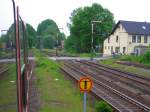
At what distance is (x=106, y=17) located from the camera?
92438 millimetres

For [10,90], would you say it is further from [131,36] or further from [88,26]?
Answer: [88,26]

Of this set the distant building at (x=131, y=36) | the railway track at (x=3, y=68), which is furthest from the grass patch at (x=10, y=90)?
the distant building at (x=131, y=36)

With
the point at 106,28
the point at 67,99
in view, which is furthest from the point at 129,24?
the point at 67,99

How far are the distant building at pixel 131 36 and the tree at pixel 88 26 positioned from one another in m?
9.66

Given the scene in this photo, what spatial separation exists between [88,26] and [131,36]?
16.7m

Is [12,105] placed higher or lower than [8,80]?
lower

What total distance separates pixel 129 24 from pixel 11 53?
230 ft

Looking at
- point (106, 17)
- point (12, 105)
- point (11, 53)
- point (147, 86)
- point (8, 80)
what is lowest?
point (147, 86)

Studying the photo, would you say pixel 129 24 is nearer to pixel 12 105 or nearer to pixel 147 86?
pixel 147 86

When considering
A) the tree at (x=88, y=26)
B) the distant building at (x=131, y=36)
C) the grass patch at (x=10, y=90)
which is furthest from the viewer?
the tree at (x=88, y=26)

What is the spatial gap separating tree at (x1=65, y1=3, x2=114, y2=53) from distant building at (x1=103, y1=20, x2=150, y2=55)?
9.66 meters

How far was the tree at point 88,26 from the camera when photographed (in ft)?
284

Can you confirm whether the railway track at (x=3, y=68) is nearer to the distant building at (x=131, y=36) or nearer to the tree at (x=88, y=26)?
the distant building at (x=131, y=36)

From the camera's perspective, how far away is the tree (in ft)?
284
